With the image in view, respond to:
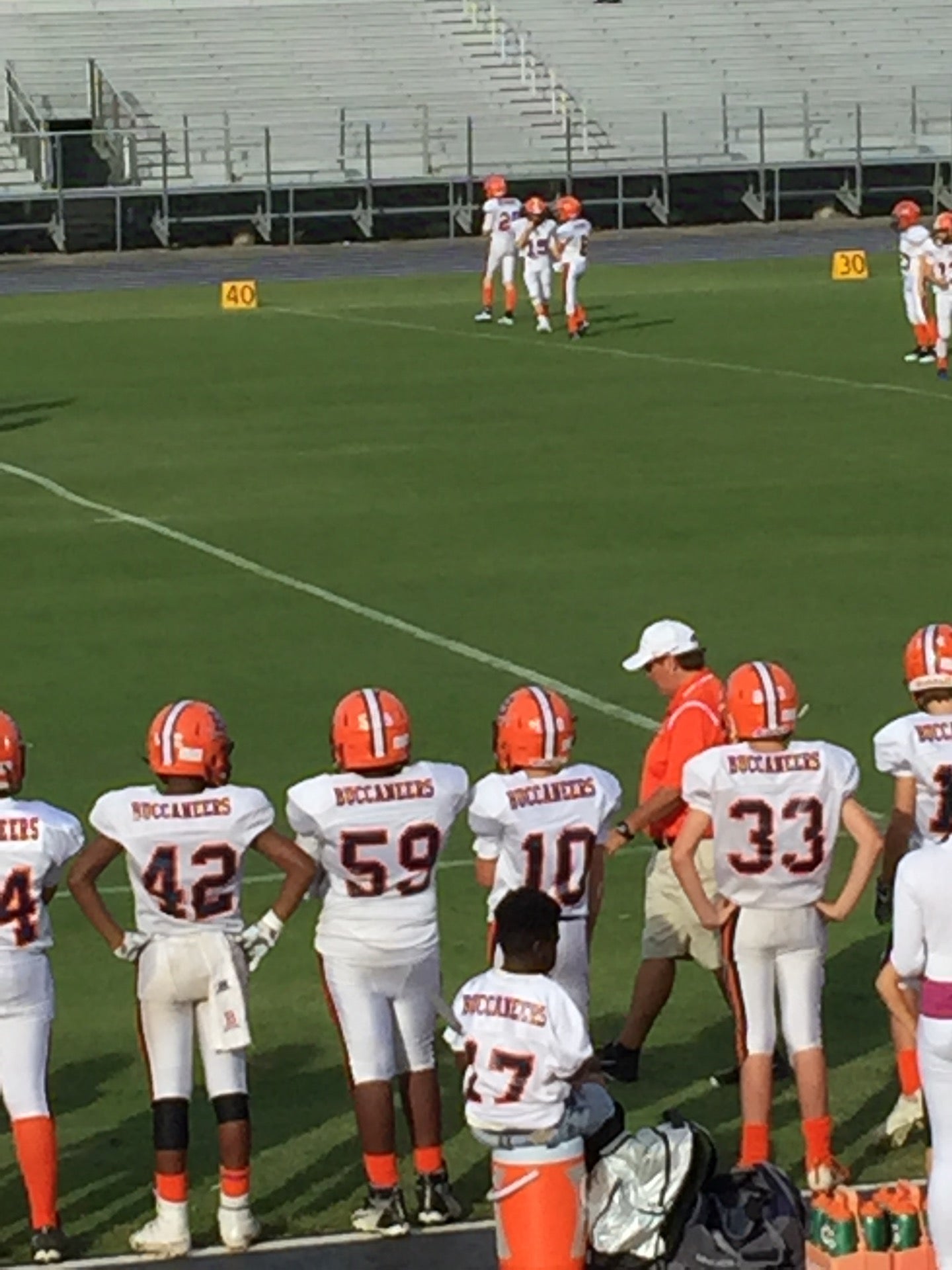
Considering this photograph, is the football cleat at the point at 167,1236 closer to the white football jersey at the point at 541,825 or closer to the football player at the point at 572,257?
the white football jersey at the point at 541,825

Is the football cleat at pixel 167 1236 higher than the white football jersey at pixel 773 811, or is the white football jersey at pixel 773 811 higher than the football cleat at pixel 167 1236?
the white football jersey at pixel 773 811

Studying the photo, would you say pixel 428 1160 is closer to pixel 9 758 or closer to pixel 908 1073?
pixel 908 1073

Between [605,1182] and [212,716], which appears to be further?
[212,716]

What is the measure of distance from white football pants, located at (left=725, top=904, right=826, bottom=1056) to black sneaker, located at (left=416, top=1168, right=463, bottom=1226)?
1.17 metres

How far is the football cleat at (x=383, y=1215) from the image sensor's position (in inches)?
389

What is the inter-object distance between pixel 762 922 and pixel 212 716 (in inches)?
82.1

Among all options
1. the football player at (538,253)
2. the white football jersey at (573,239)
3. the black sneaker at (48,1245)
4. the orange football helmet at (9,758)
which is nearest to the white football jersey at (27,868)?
the orange football helmet at (9,758)

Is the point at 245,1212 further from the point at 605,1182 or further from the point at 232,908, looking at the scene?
the point at 605,1182

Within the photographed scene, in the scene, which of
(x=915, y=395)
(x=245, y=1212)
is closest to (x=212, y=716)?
(x=245, y=1212)

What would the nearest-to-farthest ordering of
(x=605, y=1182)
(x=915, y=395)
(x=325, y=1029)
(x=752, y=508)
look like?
1. (x=605, y=1182)
2. (x=325, y=1029)
3. (x=752, y=508)
4. (x=915, y=395)

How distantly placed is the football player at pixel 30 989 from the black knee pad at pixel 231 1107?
1.88ft

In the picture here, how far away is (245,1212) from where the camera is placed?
984 centimetres

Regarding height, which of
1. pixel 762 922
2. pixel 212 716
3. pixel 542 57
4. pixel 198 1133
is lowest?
pixel 198 1133

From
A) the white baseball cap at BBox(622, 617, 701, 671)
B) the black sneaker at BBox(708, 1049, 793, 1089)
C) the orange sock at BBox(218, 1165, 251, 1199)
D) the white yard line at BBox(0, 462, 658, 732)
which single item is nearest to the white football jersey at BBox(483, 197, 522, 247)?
the white yard line at BBox(0, 462, 658, 732)
